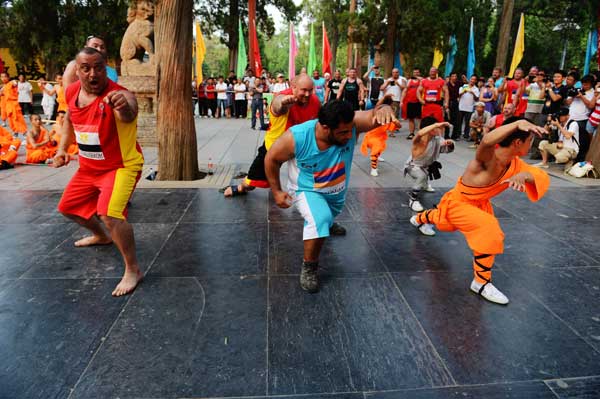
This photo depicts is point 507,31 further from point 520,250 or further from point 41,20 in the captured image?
point 41,20

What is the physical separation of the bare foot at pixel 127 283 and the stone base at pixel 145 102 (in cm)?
762

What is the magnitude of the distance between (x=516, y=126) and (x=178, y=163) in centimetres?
→ 518

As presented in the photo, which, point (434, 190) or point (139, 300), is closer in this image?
point (139, 300)

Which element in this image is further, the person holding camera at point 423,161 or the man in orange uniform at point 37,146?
the man in orange uniform at point 37,146

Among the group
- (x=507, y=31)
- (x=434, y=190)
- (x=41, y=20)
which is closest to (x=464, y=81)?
(x=507, y=31)

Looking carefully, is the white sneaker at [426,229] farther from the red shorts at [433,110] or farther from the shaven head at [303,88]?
the red shorts at [433,110]

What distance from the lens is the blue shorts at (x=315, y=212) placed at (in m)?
3.45

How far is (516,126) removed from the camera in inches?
121

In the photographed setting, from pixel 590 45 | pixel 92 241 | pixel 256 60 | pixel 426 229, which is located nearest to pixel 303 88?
pixel 426 229

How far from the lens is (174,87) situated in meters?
6.69

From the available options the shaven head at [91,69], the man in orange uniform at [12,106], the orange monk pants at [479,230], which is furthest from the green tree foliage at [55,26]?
the orange monk pants at [479,230]

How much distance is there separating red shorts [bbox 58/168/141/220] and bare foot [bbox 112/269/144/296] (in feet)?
1.56

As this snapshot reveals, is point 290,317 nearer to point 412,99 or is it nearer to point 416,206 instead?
point 416,206

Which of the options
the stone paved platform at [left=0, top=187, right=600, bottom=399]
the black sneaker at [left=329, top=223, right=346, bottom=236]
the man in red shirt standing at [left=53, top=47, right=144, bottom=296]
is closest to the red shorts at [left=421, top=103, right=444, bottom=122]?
the stone paved platform at [left=0, top=187, right=600, bottom=399]
